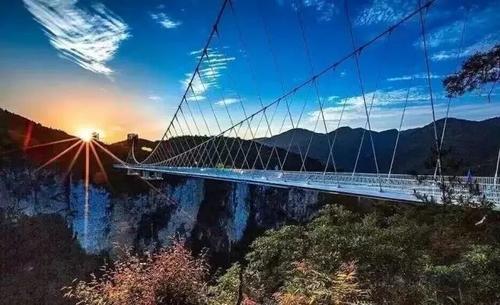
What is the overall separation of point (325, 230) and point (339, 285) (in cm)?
812

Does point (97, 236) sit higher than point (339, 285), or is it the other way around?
point (339, 285)

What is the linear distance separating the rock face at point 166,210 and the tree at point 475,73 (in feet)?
116

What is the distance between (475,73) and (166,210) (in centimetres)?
4887

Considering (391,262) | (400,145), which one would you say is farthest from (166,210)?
(400,145)

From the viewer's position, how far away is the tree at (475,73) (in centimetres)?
704

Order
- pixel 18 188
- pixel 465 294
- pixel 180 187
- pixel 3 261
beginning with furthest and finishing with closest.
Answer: pixel 180 187 → pixel 18 188 → pixel 3 261 → pixel 465 294

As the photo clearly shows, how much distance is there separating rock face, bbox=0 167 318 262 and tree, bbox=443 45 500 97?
35325 mm

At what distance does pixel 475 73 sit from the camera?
732 centimetres

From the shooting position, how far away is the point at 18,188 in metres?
45.5

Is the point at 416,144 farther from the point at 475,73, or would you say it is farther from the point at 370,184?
the point at 475,73

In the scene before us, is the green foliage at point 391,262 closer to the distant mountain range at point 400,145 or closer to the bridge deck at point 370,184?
the bridge deck at point 370,184

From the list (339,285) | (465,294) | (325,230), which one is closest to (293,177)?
(325,230)

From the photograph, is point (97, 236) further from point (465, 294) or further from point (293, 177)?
point (465, 294)

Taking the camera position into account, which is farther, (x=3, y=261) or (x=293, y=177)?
(x=3, y=261)
